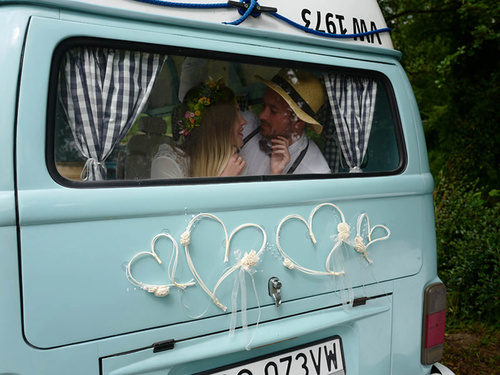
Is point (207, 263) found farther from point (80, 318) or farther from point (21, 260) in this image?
point (21, 260)

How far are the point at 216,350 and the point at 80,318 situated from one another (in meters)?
0.51

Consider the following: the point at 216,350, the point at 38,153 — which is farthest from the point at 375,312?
the point at 38,153

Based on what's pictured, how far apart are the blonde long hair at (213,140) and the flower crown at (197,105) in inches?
0.7

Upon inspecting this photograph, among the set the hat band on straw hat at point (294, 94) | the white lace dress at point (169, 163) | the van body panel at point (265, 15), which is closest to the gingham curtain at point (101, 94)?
the van body panel at point (265, 15)

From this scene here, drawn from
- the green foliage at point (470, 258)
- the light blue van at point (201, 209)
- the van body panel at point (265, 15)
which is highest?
the van body panel at point (265, 15)

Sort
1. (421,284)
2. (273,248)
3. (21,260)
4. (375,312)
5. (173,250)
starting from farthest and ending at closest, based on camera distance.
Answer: (421,284)
(375,312)
(273,248)
(173,250)
(21,260)

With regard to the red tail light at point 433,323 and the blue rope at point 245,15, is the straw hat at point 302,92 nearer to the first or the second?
the blue rope at point 245,15

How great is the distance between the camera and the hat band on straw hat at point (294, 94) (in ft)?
7.39

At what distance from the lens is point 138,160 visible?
1999 mm

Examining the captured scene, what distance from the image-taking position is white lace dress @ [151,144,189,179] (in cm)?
198

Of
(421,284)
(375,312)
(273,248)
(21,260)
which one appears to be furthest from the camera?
(421,284)

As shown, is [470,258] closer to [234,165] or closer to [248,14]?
[234,165]

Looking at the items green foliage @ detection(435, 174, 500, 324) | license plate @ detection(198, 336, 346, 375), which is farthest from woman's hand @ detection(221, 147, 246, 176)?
green foliage @ detection(435, 174, 500, 324)

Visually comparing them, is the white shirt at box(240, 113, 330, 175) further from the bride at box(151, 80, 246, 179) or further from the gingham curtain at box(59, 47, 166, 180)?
the gingham curtain at box(59, 47, 166, 180)
